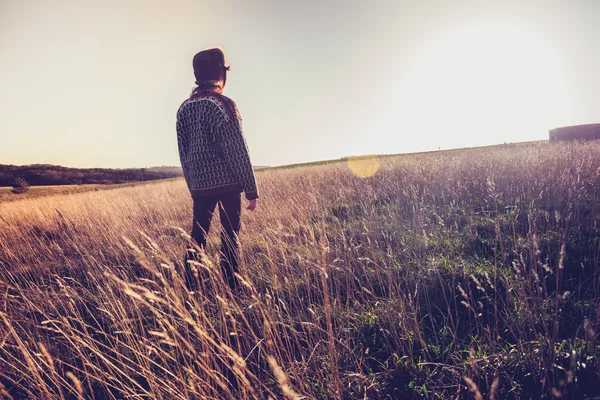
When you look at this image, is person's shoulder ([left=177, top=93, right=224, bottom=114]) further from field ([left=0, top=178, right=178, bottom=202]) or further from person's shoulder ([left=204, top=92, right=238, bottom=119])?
field ([left=0, top=178, right=178, bottom=202])

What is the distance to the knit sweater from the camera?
8.16ft

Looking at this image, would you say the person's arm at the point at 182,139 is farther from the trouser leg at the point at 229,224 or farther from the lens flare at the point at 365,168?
the lens flare at the point at 365,168

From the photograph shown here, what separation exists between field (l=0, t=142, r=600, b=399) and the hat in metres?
1.50

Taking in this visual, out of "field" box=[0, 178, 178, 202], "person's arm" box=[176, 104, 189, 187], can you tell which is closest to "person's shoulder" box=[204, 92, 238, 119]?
"person's arm" box=[176, 104, 189, 187]

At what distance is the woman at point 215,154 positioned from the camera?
2498 mm

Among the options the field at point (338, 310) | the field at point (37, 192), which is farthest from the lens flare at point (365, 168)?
the field at point (37, 192)

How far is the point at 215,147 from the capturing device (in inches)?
102

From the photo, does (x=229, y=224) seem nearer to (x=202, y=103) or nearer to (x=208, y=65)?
(x=202, y=103)

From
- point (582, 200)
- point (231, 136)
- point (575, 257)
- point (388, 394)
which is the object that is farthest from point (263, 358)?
point (582, 200)

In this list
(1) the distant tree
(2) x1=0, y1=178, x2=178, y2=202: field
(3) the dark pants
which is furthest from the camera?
(1) the distant tree

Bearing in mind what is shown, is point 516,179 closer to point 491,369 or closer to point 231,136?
point 491,369

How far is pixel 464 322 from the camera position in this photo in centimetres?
199

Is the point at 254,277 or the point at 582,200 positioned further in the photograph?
the point at 582,200

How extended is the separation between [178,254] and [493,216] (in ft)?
14.9
